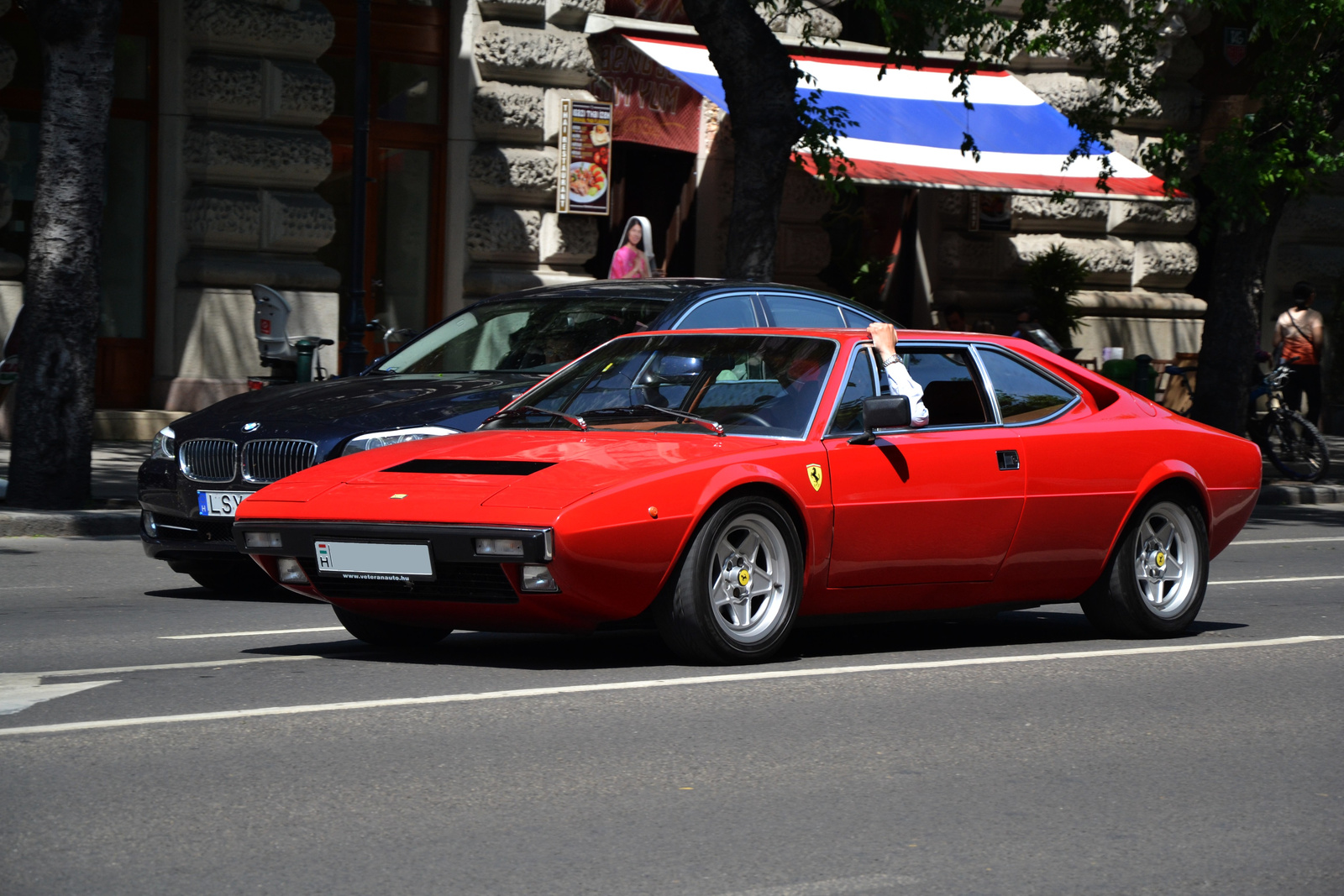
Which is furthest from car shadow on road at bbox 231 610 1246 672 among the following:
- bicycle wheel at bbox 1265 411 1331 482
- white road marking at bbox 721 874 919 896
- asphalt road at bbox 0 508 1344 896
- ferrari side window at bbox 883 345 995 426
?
bicycle wheel at bbox 1265 411 1331 482

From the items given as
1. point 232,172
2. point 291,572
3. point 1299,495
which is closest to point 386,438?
point 291,572

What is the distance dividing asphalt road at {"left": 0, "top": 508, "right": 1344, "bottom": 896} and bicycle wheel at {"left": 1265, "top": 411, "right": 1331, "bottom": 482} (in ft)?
37.3

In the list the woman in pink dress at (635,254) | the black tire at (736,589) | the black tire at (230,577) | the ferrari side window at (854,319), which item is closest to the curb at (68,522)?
the black tire at (230,577)

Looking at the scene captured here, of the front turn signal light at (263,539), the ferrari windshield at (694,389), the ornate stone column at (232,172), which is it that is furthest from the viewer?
the ornate stone column at (232,172)

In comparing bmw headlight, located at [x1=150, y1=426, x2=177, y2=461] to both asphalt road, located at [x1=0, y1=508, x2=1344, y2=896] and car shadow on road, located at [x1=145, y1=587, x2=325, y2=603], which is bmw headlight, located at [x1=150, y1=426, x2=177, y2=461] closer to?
car shadow on road, located at [x1=145, y1=587, x2=325, y2=603]

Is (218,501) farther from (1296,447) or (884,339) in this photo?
(1296,447)

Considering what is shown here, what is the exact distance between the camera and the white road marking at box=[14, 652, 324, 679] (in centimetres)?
702

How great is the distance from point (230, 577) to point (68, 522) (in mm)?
3024

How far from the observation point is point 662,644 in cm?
794

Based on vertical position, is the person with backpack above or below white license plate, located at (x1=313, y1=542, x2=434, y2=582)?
above

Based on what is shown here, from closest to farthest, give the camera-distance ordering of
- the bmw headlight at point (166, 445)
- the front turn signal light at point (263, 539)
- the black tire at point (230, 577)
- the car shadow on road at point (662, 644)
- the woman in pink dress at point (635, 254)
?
the front turn signal light at point (263, 539), the car shadow on road at point (662, 644), the bmw headlight at point (166, 445), the black tire at point (230, 577), the woman in pink dress at point (635, 254)

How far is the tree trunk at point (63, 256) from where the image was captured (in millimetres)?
12844

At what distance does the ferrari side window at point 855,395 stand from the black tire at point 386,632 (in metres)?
1.81

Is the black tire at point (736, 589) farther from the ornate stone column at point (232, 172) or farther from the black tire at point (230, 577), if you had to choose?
the ornate stone column at point (232, 172)
